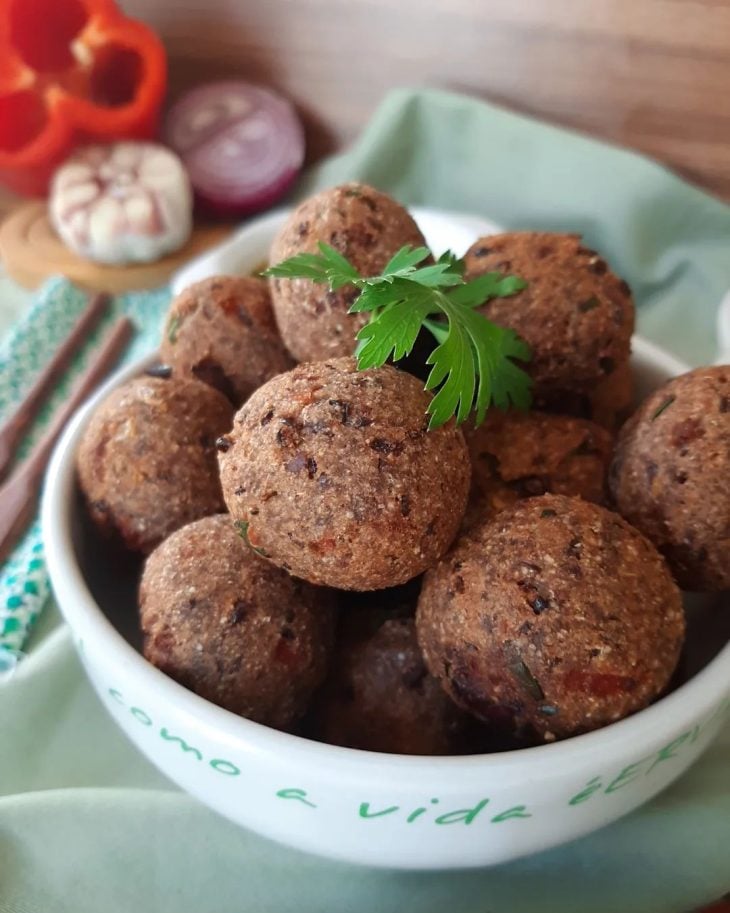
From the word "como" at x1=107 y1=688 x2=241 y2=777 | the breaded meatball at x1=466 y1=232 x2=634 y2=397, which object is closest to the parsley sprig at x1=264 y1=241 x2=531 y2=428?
the breaded meatball at x1=466 y1=232 x2=634 y2=397

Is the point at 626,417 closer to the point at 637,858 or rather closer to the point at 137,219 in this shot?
the point at 637,858

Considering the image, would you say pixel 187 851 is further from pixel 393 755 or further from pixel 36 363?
pixel 36 363

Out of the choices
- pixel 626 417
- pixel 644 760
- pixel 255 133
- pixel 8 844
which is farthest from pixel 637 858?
pixel 255 133

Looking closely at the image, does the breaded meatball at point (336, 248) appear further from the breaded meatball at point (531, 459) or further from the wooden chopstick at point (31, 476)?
the wooden chopstick at point (31, 476)

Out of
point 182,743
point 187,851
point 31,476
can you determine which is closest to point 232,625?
point 182,743

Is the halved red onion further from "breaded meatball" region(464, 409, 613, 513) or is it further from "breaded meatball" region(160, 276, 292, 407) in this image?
"breaded meatball" region(464, 409, 613, 513)

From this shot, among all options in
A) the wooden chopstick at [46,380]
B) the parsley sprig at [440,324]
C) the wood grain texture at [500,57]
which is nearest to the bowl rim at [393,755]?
the parsley sprig at [440,324]

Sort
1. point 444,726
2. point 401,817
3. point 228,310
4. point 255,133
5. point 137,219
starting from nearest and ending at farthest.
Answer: point 401,817, point 444,726, point 228,310, point 137,219, point 255,133
